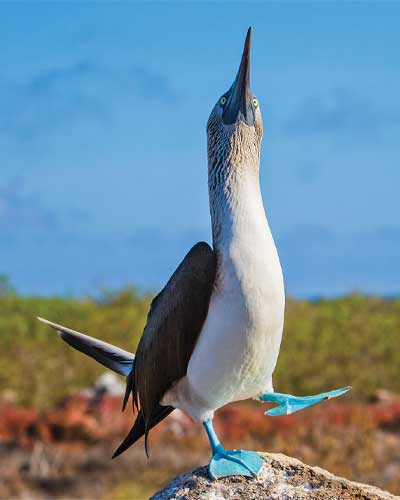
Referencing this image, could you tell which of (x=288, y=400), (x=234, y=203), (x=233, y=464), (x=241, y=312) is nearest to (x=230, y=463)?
(x=233, y=464)

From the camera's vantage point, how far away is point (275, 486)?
4.11 m

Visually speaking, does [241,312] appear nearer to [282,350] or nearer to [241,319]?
[241,319]

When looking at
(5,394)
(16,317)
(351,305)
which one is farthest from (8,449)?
(351,305)

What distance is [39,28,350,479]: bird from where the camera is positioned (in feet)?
12.6

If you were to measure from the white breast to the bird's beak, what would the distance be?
30cm

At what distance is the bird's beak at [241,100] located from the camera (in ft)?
13.2

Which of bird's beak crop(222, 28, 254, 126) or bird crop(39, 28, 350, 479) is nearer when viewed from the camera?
bird crop(39, 28, 350, 479)

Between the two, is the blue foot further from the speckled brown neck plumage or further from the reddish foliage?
the reddish foliage

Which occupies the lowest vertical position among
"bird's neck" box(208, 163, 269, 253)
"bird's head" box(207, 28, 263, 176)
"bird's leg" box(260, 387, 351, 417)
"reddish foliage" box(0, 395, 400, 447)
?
"reddish foliage" box(0, 395, 400, 447)

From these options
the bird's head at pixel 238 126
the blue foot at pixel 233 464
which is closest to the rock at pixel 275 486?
the blue foot at pixel 233 464

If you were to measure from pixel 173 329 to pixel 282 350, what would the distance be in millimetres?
9233

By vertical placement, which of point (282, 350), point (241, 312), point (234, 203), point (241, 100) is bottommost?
point (282, 350)

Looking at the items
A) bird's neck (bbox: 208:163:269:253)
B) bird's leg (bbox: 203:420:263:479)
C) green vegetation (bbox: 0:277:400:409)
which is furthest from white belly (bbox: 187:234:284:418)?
green vegetation (bbox: 0:277:400:409)

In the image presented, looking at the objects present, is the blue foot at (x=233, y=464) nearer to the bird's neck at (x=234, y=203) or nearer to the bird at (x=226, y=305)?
the bird at (x=226, y=305)
